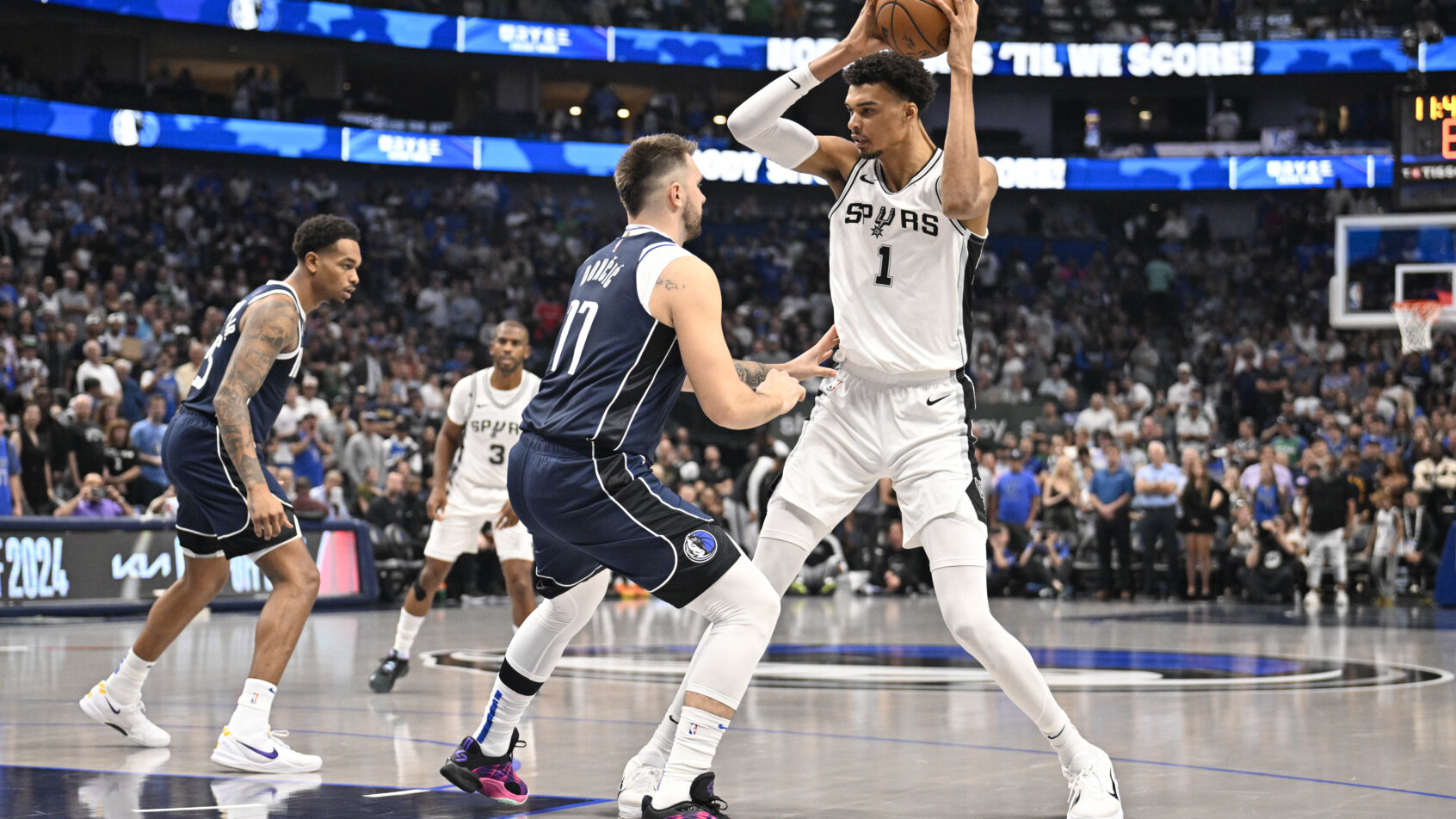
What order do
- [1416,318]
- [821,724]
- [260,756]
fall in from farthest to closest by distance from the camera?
[1416,318], [821,724], [260,756]

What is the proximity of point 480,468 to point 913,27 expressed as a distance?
5370 millimetres

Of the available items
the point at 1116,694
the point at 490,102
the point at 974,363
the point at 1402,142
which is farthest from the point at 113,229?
the point at 1116,694

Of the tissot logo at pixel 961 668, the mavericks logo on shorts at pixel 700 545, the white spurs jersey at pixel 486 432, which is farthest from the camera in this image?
the white spurs jersey at pixel 486 432

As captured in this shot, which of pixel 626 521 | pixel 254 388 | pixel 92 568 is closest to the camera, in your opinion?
pixel 626 521

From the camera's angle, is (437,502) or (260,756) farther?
(437,502)

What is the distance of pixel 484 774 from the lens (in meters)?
5.26

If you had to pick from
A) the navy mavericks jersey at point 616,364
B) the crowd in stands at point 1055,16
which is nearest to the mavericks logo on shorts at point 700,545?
the navy mavericks jersey at point 616,364

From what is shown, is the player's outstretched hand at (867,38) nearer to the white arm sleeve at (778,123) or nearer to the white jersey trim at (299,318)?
the white arm sleeve at (778,123)

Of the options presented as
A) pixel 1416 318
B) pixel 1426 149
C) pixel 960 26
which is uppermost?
pixel 1426 149

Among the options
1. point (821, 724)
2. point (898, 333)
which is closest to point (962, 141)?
point (898, 333)

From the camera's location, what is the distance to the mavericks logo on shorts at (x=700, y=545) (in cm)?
476

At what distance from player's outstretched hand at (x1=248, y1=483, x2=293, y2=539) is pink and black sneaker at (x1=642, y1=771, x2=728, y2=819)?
92.4 inches

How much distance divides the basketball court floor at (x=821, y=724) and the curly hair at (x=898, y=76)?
8.19 feet

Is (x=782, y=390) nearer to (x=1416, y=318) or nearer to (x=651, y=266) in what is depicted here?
(x=651, y=266)
